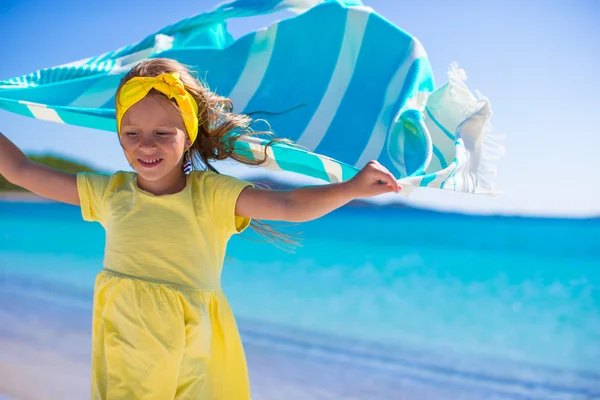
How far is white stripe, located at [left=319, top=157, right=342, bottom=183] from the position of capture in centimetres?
210

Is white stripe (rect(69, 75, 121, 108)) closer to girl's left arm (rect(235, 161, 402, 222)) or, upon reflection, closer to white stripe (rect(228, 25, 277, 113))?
white stripe (rect(228, 25, 277, 113))

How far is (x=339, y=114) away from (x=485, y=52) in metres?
4.05

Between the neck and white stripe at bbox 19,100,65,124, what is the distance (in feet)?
3.03

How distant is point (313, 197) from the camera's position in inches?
57.6

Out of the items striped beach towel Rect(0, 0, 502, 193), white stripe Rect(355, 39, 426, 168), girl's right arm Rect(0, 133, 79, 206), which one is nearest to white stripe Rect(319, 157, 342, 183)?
striped beach towel Rect(0, 0, 502, 193)

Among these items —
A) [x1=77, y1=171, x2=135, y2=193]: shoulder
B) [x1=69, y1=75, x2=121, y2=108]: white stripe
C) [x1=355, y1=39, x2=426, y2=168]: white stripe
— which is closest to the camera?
[x1=77, y1=171, x2=135, y2=193]: shoulder

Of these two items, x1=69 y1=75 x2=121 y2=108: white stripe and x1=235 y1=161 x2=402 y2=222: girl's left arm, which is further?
x1=69 y1=75 x2=121 y2=108: white stripe

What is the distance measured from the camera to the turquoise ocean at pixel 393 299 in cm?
366

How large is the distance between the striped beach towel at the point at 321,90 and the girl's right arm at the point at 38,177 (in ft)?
1.75

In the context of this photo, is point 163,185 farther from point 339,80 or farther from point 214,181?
point 339,80

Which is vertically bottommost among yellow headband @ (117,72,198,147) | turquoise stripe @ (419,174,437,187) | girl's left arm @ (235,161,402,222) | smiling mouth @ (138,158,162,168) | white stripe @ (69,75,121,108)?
girl's left arm @ (235,161,402,222)

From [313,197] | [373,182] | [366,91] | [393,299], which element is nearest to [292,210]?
[313,197]

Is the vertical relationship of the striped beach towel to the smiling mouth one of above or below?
above

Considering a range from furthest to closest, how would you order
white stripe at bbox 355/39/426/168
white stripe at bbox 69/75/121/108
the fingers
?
white stripe at bbox 69/75/121/108
white stripe at bbox 355/39/426/168
the fingers
